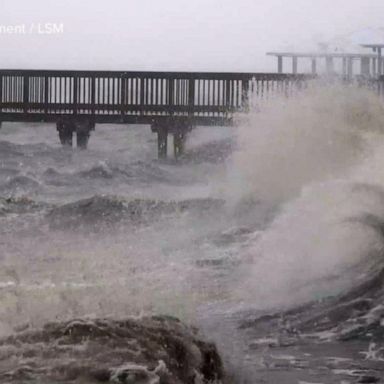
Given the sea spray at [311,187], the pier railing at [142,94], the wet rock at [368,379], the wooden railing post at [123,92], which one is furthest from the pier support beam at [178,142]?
the wet rock at [368,379]

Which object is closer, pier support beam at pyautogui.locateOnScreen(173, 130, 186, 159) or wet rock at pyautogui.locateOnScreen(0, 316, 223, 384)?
wet rock at pyautogui.locateOnScreen(0, 316, 223, 384)

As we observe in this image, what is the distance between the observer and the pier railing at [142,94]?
1165 centimetres

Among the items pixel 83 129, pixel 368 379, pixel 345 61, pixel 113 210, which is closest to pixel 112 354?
pixel 368 379

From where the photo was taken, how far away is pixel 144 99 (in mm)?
12070

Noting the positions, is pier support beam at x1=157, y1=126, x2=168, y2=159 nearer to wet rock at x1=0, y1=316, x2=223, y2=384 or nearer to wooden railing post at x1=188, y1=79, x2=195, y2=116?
wooden railing post at x1=188, y1=79, x2=195, y2=116

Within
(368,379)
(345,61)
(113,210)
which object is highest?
(345,61)

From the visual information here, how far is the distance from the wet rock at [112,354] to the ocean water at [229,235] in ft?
0.14

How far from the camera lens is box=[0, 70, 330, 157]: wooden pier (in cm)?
1166

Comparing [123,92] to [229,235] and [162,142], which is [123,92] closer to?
[162,142]

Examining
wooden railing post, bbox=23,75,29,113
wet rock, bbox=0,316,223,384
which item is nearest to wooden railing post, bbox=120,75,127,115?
wooden railing post, bbox=23,75,29,113

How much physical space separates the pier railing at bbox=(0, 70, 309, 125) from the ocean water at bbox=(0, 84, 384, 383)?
0.98 feet

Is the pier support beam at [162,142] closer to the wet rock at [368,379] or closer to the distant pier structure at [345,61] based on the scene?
the distant pier structure at [345,61]

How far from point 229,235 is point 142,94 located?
522 centimetres

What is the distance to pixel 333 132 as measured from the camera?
32.2ft
